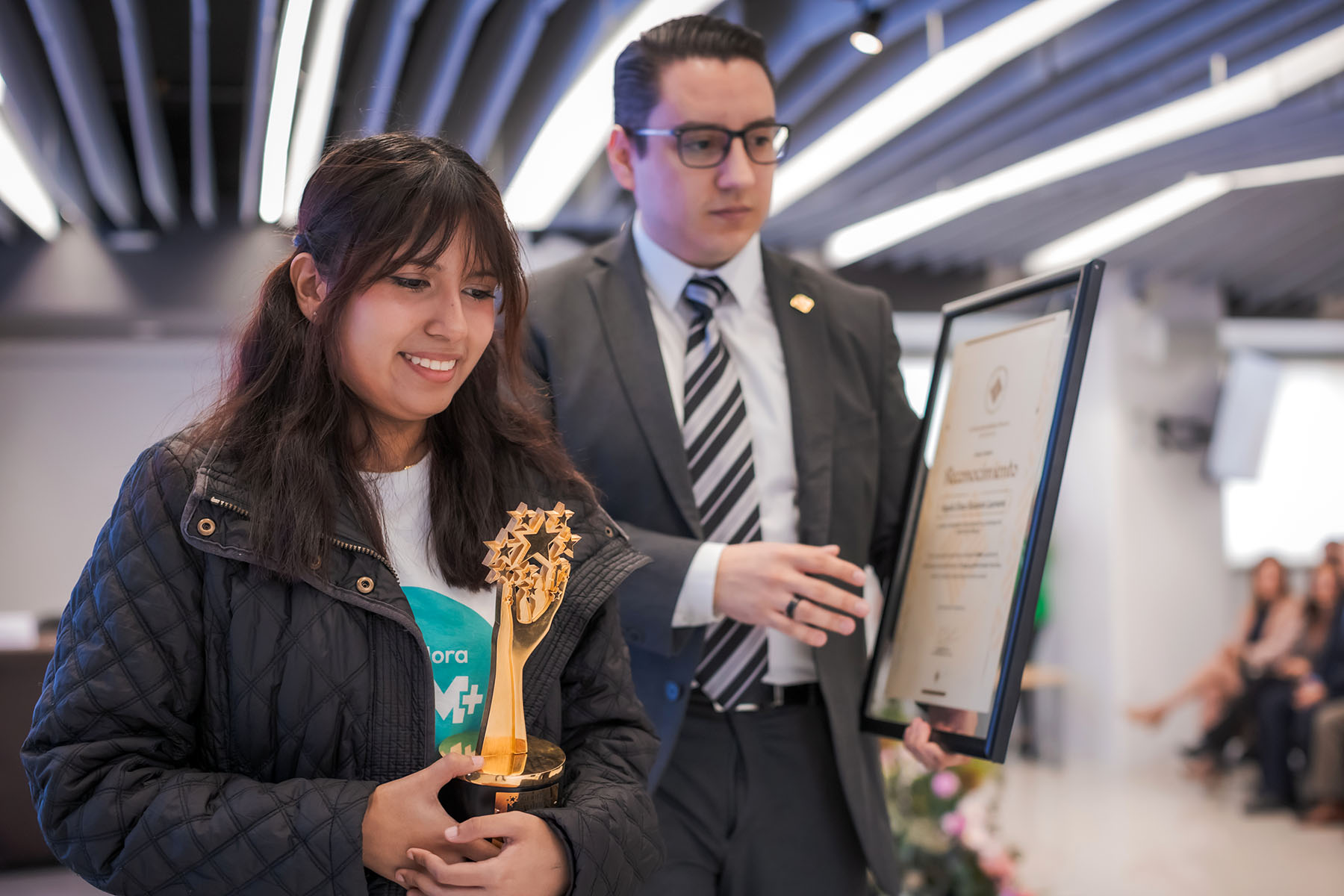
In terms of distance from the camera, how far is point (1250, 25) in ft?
13.8

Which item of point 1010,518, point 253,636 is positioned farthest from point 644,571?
point 253,636

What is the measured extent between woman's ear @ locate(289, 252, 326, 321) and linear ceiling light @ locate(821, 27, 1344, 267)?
444 cm

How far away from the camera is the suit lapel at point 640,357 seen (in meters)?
1.72

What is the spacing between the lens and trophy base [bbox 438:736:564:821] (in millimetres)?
1072

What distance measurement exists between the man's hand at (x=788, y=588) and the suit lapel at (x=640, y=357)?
0.55 feet

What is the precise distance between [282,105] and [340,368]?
4066 millimetres

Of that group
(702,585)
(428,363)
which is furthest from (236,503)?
(702,585)

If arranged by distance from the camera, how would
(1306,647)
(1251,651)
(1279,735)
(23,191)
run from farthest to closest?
1. (1251,651)
2. (1306,647)
3. (1279,735)
4. (23,191)

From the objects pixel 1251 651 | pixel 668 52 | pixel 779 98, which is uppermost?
pixel 779 98

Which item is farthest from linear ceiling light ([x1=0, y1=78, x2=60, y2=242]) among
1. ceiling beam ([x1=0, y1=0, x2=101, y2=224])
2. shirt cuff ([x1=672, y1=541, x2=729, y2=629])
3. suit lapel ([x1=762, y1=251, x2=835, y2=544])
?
shirt cuff ([x1=672, y1=541, x2=729, y2=629])

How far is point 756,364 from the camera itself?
1.84 m

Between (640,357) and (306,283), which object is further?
(640,357)

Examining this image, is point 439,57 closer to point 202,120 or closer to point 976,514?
point 202,120

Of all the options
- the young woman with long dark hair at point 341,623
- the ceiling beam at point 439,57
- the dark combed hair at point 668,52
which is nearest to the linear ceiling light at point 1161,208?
the ceiling beam at point 439,57
